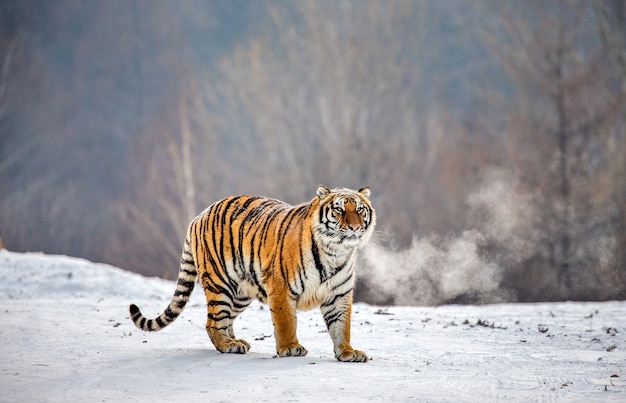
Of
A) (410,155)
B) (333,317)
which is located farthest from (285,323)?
(410,155)

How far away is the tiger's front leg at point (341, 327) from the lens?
6.72 metres

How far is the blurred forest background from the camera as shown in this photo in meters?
20.1

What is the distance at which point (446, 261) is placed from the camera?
2014 centimetres

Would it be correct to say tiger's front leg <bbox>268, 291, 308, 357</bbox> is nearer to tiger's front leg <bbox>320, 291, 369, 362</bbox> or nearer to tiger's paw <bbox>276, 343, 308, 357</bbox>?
tiger's paw <bbox>276, 343, 308, 357</bbox>

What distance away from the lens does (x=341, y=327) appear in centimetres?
675

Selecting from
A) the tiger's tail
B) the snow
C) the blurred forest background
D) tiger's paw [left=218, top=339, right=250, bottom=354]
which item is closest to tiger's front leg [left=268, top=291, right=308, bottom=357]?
the snow

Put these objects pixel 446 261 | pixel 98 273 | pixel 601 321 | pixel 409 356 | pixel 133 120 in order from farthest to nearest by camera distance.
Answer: pixel 133 120 < pixel 446 261 < pixel 98 273 < pixel 601 321 < pixel 409 356

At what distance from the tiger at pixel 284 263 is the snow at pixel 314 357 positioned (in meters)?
0.26

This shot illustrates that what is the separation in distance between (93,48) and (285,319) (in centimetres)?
4537

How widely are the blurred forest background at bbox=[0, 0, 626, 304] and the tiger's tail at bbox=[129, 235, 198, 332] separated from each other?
5.28m

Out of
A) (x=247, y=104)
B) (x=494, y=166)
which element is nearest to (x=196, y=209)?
(x=247, y=104)

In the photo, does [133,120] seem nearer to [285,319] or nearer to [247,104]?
[247,104]

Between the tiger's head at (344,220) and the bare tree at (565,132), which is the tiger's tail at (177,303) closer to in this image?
the tiger's head at (344,220)

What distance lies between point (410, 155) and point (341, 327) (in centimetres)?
2198
